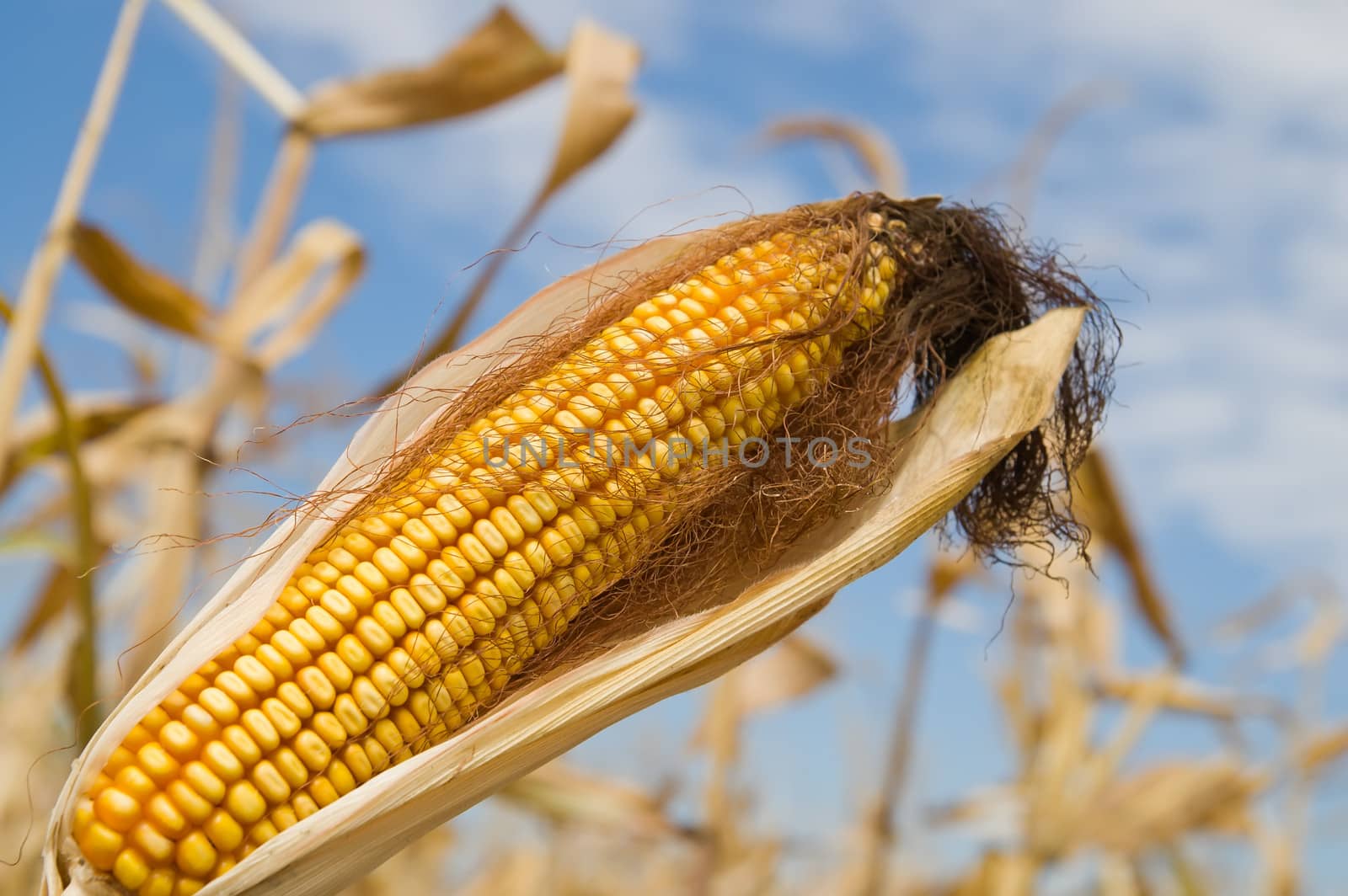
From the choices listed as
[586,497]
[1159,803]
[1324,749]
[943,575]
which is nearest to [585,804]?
[943,575]

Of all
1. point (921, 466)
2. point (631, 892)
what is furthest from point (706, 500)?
point (631, 892)

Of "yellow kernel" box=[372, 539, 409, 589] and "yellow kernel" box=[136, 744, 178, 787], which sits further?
"yellow kernel" box=[372, 539, 409, 589]

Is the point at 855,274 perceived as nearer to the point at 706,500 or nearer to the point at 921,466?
the point at 921,466

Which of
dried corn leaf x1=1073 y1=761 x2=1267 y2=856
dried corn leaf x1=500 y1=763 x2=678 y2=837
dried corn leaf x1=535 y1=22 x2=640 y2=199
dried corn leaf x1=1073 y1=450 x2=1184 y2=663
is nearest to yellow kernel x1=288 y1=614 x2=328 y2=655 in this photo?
dried corn leaf x1=535 y1=22 x2=640 y2=199

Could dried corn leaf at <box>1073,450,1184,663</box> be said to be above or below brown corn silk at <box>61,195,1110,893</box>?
below

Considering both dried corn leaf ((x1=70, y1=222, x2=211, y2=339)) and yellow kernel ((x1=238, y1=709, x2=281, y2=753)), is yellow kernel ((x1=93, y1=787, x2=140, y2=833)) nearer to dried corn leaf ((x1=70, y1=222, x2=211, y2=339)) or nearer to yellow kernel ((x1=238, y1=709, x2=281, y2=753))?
yellow kernel ((x1=238, y1=709, x2=281, y2=753))

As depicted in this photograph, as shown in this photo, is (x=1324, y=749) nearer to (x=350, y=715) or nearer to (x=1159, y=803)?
(x=1159, y=803)
